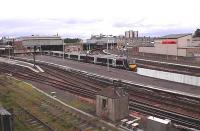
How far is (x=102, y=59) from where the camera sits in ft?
187

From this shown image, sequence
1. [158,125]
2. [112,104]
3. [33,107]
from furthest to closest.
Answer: [33,107], [112,104], [158,125]

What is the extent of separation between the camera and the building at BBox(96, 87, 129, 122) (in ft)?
78.8

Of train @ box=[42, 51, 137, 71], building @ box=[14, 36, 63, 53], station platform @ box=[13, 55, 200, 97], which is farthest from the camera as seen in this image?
building @ box=[14, 36, 63, 53]

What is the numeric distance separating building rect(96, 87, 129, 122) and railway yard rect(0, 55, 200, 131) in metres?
0.81

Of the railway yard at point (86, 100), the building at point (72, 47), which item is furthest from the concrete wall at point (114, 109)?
the building at point (72, 47)

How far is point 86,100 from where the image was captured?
2995 centimetres

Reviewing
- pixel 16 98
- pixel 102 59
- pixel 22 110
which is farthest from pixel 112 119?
pixel 102 59

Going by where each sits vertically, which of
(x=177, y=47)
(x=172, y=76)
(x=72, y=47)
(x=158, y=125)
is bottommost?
(x=158, y=125)

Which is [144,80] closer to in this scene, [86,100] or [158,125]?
[86,100]

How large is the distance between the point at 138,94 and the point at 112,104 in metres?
8.70

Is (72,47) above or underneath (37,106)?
above

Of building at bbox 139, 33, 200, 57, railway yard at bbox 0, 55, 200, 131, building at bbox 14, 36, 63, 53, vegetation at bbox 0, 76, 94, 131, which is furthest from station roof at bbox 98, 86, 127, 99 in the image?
building at bbox 14, 36, 63, 53

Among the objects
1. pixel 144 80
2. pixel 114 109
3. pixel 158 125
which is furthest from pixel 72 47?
pixel 158 125

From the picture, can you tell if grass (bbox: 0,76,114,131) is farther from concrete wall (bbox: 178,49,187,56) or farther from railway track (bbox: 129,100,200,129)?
concrete wall (bbox: 178,49,187,56)
